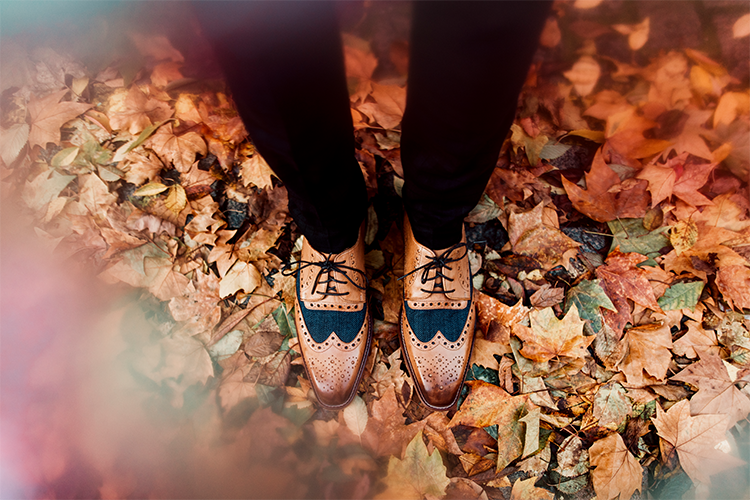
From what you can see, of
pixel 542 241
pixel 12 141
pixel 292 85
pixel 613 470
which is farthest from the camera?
pixel 12 141

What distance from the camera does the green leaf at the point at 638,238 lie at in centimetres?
99

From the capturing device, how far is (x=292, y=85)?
0.51 meters

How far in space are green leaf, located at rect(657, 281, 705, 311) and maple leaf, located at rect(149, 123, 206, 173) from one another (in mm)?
1490

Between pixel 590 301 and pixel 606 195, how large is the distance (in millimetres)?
323

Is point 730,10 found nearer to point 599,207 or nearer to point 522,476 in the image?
point 599,207

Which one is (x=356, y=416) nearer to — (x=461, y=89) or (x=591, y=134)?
(x=461, y=89)

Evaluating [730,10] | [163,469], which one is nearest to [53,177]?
[163,469]

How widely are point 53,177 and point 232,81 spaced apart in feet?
3.54

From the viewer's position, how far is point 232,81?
0.52 m

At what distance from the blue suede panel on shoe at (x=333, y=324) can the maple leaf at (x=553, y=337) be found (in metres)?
0.47

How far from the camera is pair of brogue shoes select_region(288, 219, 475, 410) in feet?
3.04

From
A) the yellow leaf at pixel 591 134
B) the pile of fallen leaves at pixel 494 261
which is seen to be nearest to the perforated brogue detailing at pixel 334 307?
the pile of fallen leaves at pixel 494 261

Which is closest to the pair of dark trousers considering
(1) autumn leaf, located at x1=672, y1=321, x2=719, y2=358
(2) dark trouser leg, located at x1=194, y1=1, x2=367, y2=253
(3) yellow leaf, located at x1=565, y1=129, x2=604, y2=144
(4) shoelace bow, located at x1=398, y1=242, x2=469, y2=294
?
(2) dark trouser leg, located at x1=194, y1=1, x2=367, y2=253

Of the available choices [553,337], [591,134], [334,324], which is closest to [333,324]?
[334,324]
